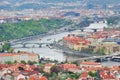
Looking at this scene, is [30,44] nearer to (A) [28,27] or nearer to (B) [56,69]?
(A) [28,27]

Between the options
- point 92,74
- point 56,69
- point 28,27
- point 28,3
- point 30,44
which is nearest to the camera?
point 92,74

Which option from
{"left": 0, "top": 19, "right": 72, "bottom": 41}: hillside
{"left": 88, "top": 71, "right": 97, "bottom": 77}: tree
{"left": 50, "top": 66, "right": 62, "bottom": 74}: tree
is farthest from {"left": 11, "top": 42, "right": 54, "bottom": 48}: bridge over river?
{"left": 88, "top": 71, "right": 97, "bottom": 77}: tree

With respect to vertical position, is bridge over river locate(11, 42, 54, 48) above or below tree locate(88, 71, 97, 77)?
above

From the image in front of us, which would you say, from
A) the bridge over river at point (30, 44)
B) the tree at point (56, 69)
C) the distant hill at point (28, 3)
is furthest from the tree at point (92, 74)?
the distant hill at point (28, 3)

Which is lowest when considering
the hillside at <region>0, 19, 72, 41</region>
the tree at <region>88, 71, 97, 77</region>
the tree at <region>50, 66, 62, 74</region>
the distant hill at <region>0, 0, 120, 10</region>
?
the tree at <region>88, 71, 97, 77</region>

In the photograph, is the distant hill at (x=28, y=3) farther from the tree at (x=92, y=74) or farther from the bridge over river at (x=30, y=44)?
the tree at (x=92, y=74)

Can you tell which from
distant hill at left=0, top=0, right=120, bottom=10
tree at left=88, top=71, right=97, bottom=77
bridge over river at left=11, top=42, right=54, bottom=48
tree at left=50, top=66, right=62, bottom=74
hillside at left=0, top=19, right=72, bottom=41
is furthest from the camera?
distant hill at left=0, top=0, right=120, bottom=10

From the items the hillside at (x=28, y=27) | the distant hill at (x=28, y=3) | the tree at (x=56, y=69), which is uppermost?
the distant hill at (x=28, y=3)

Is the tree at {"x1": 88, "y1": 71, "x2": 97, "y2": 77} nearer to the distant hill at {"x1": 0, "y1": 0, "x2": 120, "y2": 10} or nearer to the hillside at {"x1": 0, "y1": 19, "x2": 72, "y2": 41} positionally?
the hillside at {"x1": 0, "y1": 19, "x2": 72, "y2": 41}

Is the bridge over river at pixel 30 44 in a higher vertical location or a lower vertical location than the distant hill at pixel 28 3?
lower

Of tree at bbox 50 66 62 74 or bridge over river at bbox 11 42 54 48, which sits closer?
tree at bbox 50 66 62 74

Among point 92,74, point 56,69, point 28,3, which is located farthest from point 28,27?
point 28,3

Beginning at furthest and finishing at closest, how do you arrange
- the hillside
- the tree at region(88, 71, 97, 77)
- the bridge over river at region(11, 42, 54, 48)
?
the hillside < the bridge over river at region(11, 42, 54, 48) < the tree at region(88, 71, 97, 77)
